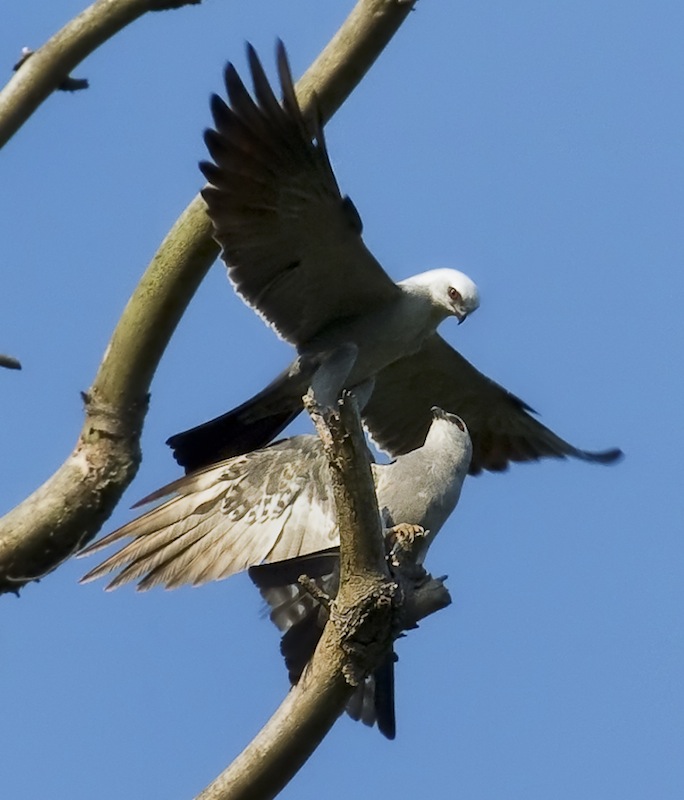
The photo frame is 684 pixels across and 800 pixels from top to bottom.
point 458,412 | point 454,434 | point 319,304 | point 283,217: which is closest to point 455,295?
point 319,304

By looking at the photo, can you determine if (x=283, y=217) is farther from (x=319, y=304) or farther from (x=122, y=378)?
(x=122, y=378)

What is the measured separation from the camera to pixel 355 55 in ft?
18.6

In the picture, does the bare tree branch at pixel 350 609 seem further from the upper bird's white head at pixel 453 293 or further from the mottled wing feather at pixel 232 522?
the upper bird's white head at pixel 453 293

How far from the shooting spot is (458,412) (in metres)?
8.39

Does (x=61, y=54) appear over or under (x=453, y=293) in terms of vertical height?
over

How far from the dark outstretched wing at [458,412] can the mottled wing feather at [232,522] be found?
1.96 metres

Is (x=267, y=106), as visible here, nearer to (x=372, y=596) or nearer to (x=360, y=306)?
(x=360, y=306)

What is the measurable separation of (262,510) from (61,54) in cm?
218

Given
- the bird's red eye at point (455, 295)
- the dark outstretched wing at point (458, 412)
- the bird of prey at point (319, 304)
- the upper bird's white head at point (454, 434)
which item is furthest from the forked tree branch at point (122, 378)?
the dark outstretched wing at point (458, 412)

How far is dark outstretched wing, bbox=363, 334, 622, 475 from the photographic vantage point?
8.17 metres

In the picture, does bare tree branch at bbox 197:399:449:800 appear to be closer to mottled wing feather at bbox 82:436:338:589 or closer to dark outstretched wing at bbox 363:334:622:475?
mottled wing feather at bbox 82:436:338:589

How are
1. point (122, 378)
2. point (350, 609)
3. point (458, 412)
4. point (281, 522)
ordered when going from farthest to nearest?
1. point (458, 412)
2. point (281, 522)
3. point (122, 378)
4. point (350, 609)

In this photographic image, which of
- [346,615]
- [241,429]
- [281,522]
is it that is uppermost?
[241,429]

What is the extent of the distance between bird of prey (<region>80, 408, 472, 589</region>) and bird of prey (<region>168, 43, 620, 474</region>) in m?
0.93
